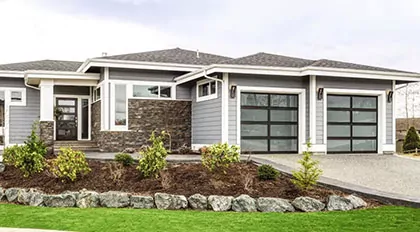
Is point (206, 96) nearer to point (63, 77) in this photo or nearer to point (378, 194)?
point (63, 77)

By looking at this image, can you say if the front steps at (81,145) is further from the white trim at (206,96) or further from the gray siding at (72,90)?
the white trim at (206,96)

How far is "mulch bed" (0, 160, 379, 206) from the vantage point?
26.4 feet

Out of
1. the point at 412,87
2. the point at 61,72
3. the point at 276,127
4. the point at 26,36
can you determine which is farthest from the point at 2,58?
the point at 412,87

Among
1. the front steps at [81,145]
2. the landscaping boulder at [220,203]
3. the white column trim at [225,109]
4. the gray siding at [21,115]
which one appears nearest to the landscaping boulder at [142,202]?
the landscaping boulder at [220,203]

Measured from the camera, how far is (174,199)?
7.50 metres

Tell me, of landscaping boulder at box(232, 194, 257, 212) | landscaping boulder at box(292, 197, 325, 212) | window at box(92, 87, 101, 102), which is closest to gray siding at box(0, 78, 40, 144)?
window at box(92, 87, 101, 102)

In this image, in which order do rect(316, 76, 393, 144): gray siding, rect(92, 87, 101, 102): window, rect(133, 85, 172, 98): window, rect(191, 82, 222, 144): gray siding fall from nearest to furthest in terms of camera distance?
rect(191, 82, 222, 144): gray siding
rect(316, 76, 393, 144): gray siding
rect(133, 85, 172, 98): window
rect(92, 87, 101, 102): window

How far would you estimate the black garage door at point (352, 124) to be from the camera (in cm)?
1478

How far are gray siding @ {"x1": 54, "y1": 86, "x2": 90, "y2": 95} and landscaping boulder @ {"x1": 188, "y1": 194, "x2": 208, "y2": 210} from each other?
12.3 metres

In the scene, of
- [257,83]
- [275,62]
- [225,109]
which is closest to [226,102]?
[225,109]

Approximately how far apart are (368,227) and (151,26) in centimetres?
1367

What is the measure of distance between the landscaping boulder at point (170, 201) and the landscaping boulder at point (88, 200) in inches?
43.4

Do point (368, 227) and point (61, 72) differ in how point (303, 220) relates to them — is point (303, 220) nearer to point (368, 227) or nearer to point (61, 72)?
point (368, 227)

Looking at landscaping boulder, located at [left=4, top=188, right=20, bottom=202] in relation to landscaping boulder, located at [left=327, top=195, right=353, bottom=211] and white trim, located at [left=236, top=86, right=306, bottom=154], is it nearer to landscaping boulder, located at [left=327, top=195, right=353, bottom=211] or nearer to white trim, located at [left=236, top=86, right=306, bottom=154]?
landscaping boulder, located at [left=327, top=195, right=353, bottom=211]
